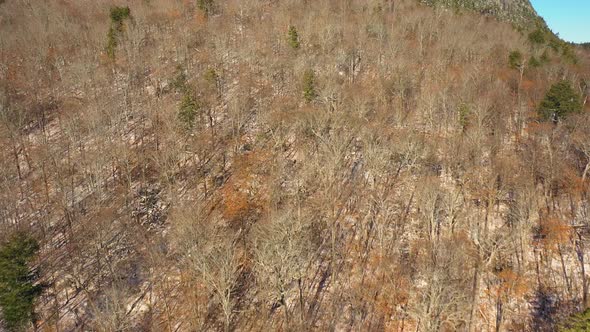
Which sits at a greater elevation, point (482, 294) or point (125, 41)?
point (125, 41)

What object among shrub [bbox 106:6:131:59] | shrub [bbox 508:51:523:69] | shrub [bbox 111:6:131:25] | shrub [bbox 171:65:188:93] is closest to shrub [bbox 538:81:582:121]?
shrub [bbox 508:51:523:69]

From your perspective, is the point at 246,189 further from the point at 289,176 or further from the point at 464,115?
the point at 464,115

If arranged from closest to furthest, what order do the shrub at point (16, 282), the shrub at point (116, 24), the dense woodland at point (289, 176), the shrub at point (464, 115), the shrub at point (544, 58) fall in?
the shrub at point (16, 282), the dense woodland at point (289, 176), the shrub at point (464, 115), the shrub at point (544, 58), the shrub at point (116, 24)

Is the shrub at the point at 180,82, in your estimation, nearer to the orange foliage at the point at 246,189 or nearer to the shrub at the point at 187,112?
the shrub at the point at 187,112

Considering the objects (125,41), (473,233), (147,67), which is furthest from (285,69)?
(473,233)

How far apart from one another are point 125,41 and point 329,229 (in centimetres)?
5779

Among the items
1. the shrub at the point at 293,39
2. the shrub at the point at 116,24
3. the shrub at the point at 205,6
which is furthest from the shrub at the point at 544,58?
the shrub at the point at 116,24

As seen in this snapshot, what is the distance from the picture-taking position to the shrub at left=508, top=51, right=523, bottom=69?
6281 centimetres

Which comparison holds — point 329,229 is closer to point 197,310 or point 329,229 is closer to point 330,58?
point 197,310

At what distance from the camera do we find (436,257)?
35.8m

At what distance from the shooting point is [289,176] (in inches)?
1892

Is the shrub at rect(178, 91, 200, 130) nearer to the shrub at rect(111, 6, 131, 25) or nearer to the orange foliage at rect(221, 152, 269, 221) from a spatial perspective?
the orange foliage at rect(221, 152, 269, 221)

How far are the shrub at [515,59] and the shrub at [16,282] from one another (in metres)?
72.5

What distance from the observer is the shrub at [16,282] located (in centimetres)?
2672
